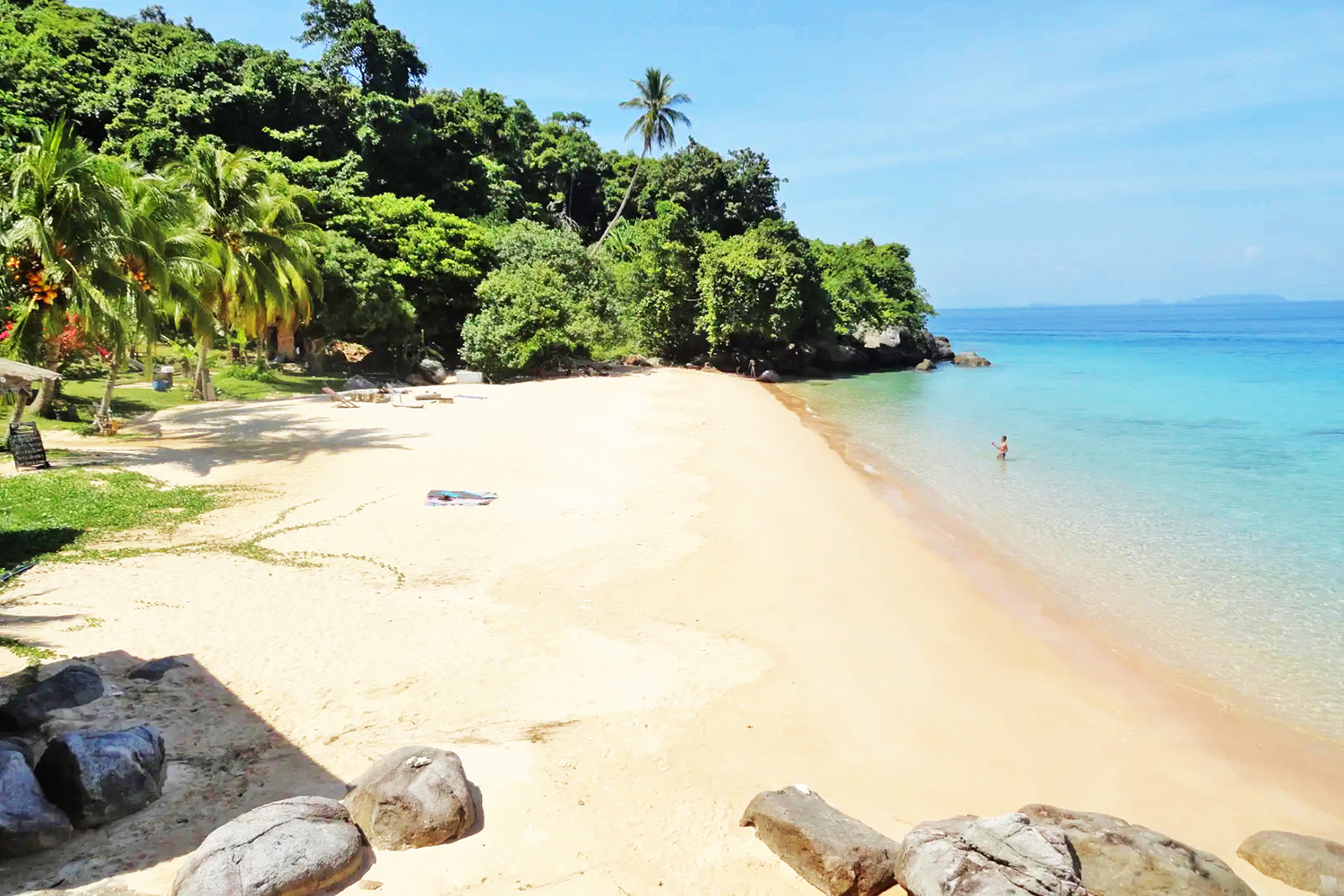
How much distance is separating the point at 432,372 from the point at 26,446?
16887 mm

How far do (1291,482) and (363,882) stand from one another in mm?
22542

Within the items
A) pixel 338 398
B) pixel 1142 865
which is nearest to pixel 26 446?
pixel 338 398

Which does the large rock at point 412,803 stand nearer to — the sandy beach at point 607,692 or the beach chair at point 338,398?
the sandy beach at point 607,692

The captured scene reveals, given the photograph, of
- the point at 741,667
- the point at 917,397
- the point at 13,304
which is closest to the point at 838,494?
the point at 741,667

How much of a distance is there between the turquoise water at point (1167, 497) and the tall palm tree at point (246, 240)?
17621mm

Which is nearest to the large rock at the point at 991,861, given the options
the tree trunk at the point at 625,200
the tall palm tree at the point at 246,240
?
the tall palm tree at the point at 246,240

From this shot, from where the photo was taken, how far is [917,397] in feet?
119

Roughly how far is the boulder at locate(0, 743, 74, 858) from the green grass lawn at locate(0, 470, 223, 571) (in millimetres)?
5824

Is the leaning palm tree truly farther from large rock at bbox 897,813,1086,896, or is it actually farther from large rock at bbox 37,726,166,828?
large rock at bbox 897,813,1086,896

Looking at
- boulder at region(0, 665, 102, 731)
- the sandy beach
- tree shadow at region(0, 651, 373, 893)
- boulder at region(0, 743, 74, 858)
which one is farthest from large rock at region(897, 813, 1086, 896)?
boulder at region(0, 665, 102, 731)

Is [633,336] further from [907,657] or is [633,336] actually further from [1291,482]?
[907,657]

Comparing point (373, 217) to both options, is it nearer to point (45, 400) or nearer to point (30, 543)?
point (45, 400)

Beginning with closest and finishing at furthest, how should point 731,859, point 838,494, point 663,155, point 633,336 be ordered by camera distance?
point 731,859 < point 838,494 < point 633,336 < point 663,155

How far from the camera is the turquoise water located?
34.9ft
